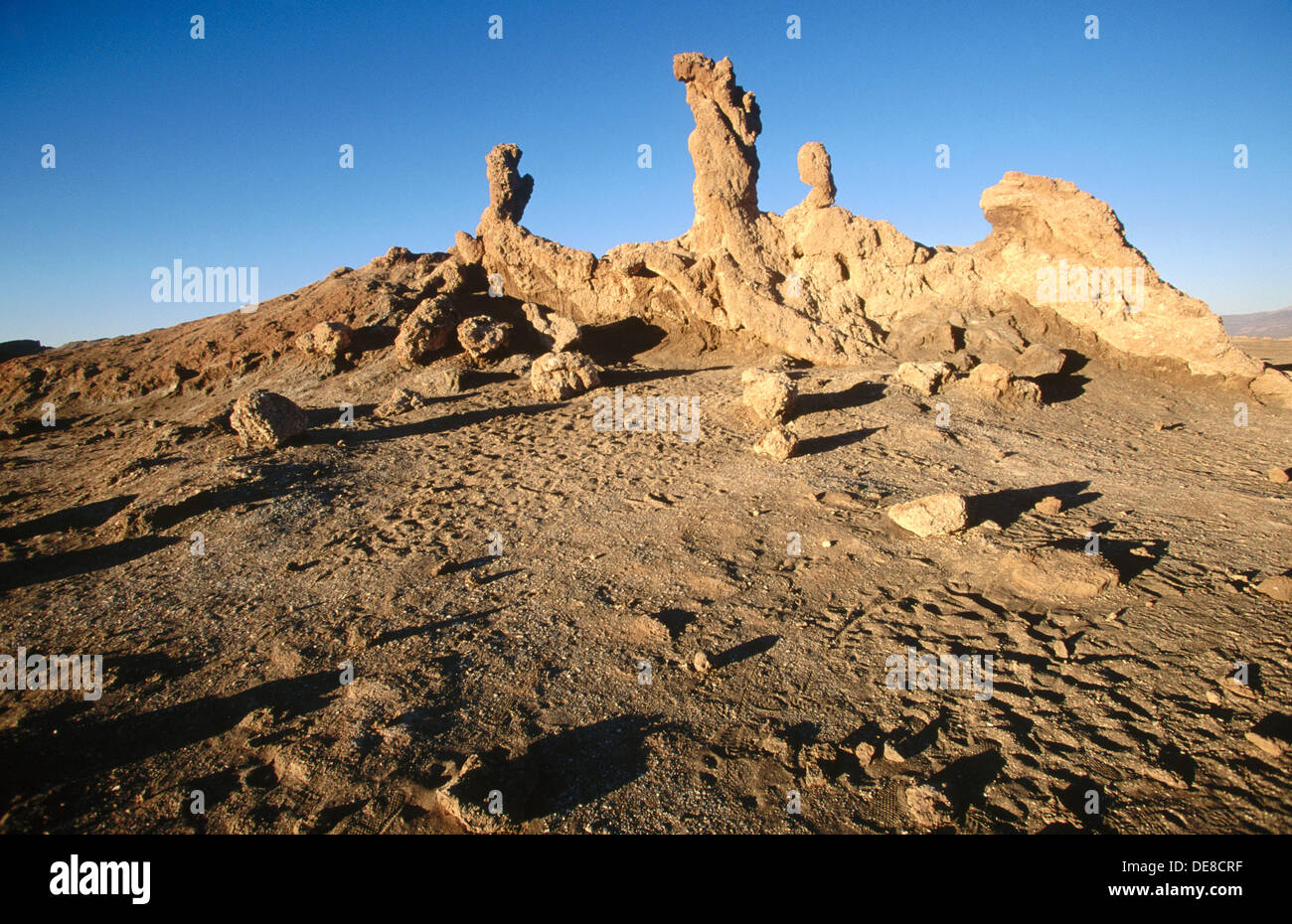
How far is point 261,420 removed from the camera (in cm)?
854

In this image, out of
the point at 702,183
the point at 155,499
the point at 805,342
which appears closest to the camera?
the point at 155,499

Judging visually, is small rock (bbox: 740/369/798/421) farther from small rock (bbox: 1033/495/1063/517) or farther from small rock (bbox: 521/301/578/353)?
small rock (bbox: 521/301/578/353)

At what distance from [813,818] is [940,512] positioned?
3756 mm

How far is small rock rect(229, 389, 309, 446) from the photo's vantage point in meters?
8.54

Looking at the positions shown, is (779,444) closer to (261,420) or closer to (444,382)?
(444,382)

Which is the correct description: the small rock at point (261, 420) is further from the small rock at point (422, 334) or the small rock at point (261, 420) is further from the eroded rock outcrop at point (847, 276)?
the eroded rock outcrop at point (847, 276)

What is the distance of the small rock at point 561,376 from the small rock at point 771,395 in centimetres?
316

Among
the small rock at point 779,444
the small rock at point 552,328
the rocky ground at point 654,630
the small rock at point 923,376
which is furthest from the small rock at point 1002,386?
the small rock at point 552,328

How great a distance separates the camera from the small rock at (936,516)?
234 inches

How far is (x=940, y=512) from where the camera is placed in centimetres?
598

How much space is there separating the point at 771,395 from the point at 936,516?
3535 millimetres
